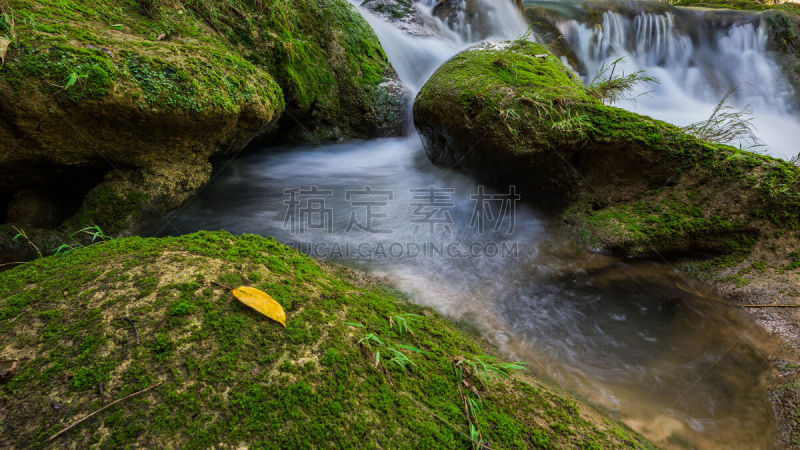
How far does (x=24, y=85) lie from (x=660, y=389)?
4.91 meters

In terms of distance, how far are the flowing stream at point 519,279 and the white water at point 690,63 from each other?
8126 mm

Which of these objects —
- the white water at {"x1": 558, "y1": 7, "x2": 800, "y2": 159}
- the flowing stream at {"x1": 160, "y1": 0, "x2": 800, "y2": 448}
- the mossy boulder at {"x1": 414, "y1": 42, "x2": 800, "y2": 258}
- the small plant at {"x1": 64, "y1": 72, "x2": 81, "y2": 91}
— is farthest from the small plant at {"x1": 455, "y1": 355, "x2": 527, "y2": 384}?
the white water at {"x1": 558, "y1": 7, "x2": 800, "y2": 159}

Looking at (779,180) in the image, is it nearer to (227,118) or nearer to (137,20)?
(227,118)

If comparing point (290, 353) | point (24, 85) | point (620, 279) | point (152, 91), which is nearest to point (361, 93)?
point (152, 91)

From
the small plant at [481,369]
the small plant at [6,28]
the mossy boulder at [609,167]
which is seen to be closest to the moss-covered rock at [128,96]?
the small plant at [6,28]

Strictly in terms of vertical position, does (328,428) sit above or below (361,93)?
below

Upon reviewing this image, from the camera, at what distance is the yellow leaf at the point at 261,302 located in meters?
1.42

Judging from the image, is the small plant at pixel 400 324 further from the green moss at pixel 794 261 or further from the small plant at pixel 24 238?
the green moss at pixel 794 261

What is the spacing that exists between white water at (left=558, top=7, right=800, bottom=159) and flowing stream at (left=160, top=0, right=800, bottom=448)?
8.13 meters

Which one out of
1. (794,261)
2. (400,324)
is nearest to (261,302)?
(400,324)

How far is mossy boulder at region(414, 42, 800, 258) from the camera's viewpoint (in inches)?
130

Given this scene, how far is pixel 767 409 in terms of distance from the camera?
2146 mm

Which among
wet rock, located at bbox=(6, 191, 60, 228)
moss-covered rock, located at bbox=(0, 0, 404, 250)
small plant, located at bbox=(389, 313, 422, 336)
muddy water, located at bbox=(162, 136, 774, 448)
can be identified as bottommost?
muddy water, located at bbox=(162, 136, 774, 448)

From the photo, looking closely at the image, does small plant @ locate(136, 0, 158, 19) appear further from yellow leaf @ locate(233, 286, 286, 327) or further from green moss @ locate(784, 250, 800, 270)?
green moss @ locate(784, 250, 800, 270)
